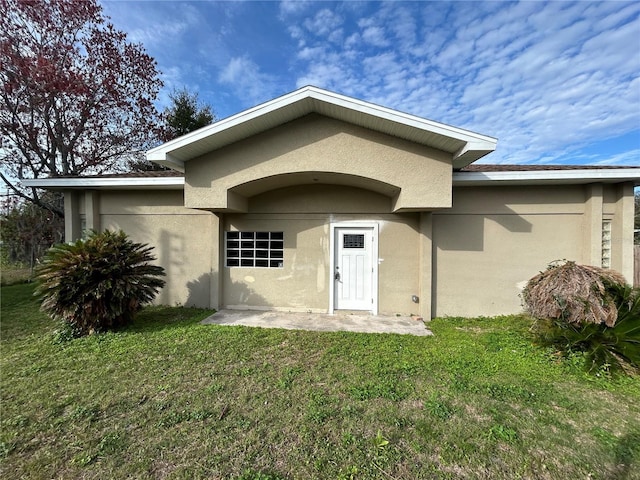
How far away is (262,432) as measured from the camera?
302 cm

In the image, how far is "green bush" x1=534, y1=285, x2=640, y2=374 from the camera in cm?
430

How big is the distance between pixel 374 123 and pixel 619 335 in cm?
565

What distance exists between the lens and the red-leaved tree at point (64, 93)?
11.7m

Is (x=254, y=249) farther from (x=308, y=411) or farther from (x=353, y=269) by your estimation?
(x=308, y=411)

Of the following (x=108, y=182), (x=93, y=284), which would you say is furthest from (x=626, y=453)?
(x=108, y=182)

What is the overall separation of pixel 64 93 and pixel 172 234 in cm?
1075

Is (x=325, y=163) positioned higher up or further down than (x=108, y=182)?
higher up

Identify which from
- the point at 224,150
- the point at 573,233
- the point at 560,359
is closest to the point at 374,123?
the point at 224,150

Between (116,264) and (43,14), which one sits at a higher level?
(43,14)

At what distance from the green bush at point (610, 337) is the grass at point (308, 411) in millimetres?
312

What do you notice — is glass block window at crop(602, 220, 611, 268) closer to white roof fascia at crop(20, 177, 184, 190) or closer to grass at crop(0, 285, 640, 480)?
grass at crop(0, 285, 640, 480)

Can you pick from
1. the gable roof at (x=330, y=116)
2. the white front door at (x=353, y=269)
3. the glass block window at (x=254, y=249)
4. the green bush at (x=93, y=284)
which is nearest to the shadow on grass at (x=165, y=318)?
the green bush at (x=93, y=284)

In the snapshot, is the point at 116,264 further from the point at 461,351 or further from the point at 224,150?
the point at 461,351

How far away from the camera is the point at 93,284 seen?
5730 millimetres
